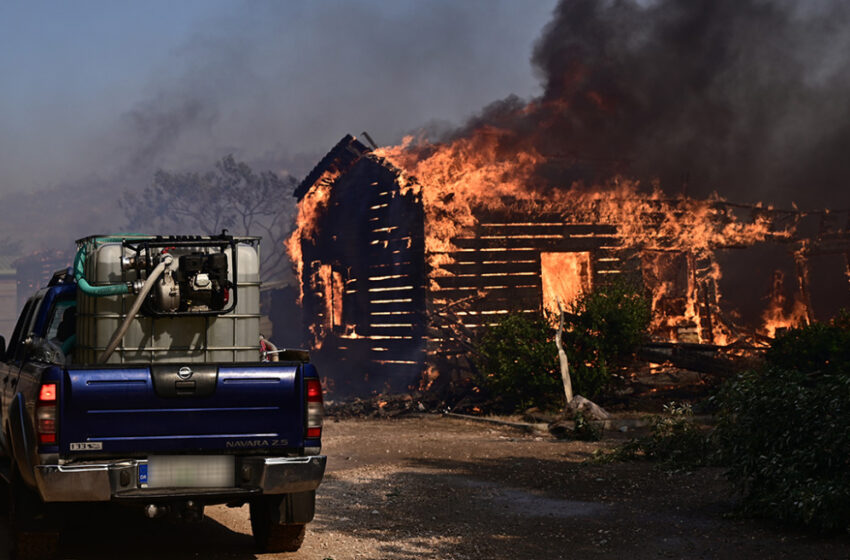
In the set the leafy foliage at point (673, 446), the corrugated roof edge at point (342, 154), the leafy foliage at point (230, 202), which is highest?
the leafy foliage at point (230, 202)

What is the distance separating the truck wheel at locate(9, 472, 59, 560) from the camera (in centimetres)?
636

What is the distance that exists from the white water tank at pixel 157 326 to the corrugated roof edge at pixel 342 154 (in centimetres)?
2006

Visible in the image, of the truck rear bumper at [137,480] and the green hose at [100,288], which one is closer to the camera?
the truck rear bumper at [137,480]

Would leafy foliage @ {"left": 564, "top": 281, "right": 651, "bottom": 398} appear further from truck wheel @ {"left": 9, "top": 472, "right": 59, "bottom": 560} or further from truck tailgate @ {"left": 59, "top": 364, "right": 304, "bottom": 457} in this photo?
truck wheel @ {"left": 9, "top": 472, "right": 59, "bottom": 560}

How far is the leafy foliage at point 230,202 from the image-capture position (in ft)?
232

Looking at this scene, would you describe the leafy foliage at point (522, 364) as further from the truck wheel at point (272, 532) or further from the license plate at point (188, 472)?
the license plate at point (188, 472)

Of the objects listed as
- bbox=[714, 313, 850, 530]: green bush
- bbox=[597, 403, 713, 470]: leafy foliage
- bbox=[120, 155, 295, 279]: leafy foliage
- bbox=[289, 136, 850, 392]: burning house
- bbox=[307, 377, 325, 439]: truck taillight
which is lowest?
bbox=[597, 403, 713, 470]: leafy foliage

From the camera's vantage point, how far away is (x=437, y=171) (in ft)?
76.5

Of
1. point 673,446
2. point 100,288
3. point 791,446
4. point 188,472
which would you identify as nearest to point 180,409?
point 188,472

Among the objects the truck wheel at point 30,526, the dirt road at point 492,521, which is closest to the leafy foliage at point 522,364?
the dirt road at point 492,521

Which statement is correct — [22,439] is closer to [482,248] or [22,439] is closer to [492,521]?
[492,521]

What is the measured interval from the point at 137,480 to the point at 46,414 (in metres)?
0.74

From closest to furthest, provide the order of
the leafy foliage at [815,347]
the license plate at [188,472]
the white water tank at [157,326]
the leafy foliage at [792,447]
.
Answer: the license plate at [188,472] < the white water tank at [157,326] < the leafy foliage at [792,447] < the leafy foliage at [815,347]

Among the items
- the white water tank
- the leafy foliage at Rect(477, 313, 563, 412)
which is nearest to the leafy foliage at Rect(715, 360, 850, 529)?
the white water tank
